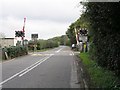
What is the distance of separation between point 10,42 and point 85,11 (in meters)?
59.9

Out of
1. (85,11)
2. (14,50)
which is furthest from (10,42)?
(85,11)

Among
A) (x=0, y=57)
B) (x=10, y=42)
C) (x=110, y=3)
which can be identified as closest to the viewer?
(x=110, y=3)

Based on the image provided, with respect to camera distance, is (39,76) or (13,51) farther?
(13,51)

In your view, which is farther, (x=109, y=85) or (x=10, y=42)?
(x=10, y=42)

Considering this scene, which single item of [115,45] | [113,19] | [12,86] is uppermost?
[113,19]

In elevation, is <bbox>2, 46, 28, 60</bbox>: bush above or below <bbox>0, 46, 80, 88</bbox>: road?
above

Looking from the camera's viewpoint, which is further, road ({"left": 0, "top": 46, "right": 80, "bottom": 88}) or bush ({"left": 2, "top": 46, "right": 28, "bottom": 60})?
bush ({"left": 2, "top": 46, "right": 28, "bottom": 60})

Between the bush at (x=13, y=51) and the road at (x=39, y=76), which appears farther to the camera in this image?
the bush at (x=13, y=51)

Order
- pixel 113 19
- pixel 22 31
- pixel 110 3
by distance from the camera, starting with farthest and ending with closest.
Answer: pixel 22 31
pixel 113 19
pixel 110 3

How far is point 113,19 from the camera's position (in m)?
11.9

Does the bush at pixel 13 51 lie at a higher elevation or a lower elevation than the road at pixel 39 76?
higher

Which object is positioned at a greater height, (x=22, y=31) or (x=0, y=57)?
(x=22, y=31)

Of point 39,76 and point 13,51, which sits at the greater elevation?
point 13,51

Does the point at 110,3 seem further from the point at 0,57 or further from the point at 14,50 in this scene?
the point at 14,50
